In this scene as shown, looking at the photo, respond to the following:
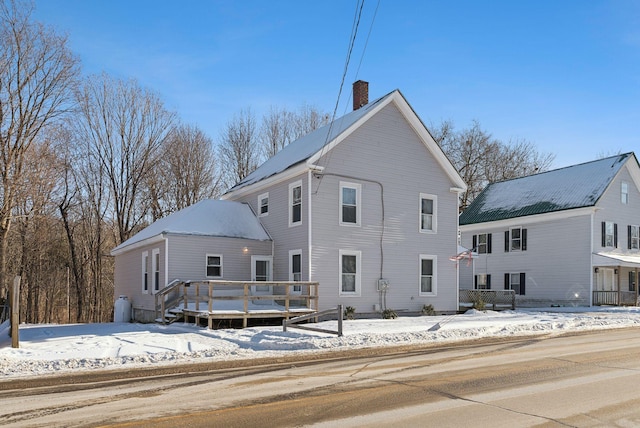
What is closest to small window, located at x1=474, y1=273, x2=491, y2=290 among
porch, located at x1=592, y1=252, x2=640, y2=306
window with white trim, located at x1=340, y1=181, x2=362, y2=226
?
porch, located at x1=592, y1=252, x2=640, y2=306

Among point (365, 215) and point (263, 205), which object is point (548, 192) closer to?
point (365, 215)

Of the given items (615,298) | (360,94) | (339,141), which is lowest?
(615,298)

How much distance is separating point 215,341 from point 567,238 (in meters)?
25.2

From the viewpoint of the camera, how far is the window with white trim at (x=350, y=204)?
2302cm

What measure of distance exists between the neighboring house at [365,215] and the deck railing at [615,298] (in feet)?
37.1

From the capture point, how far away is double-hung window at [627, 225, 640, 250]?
34625 millimetres

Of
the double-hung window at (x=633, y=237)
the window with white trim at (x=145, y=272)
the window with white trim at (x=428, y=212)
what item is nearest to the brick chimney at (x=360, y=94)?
the window with white trim at (x=428, y=212)

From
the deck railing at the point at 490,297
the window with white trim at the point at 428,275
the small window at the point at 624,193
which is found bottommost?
the deck railing at the point at 490,297

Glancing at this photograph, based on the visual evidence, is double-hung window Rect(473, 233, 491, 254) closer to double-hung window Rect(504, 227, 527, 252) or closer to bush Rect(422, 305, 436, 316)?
double-hung window Rect(504, 227, 527, 252)

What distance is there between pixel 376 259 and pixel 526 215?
1584 cm

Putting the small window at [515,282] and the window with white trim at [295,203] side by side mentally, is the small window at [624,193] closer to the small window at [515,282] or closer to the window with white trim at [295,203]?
the small window at [515,282]

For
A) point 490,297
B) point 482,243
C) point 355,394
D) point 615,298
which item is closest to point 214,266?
point 355,394

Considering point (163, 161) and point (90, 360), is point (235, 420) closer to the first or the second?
point (90, 360)

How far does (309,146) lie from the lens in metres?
25.2
